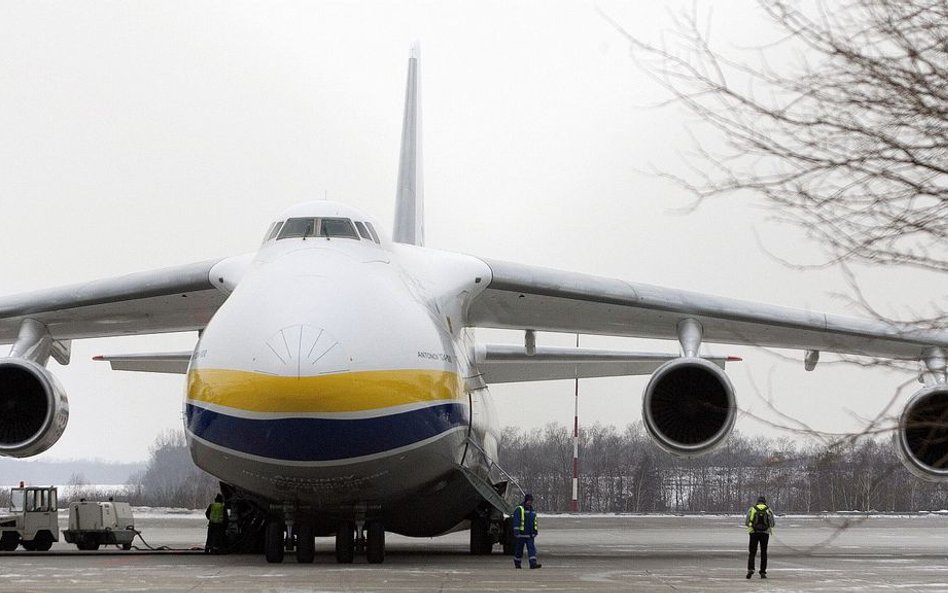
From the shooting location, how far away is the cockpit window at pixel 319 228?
12805mm

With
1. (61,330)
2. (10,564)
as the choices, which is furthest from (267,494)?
(61,330)

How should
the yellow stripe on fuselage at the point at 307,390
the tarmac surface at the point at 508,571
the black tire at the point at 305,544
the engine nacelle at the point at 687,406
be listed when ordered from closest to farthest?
the tarmac surface at the point at 508,571 → the yellow stripe on fuselage at the point at 307,390 → the black tire at the point at 305,544 → the engine nacelle at the point at 687,406

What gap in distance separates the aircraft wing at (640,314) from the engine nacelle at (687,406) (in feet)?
2.15

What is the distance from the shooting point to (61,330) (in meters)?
14.8

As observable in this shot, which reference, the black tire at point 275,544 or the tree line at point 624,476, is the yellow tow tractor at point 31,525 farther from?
the tree line at point 624,476

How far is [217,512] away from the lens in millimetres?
14820

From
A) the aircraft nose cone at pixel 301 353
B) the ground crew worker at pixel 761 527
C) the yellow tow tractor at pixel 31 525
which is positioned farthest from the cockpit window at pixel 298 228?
the yellow tow tractor at pixel 31 525

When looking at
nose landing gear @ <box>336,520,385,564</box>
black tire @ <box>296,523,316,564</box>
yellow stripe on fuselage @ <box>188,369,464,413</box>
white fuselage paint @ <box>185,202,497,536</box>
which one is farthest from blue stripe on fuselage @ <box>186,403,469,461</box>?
black tire @ <box>296,523,316,564</box>

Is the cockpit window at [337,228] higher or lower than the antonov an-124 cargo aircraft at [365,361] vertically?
higher

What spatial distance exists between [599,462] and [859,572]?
3197cm

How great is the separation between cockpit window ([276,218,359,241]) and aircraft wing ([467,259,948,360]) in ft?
5.85

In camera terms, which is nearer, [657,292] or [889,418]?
[889,418]

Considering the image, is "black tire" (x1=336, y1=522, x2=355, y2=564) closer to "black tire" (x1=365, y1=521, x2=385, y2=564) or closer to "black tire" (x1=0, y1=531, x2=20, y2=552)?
"black tire" (x1=365, y1=521, x2=385, y2=564)

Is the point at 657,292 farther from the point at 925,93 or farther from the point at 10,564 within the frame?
the point at 925,93
